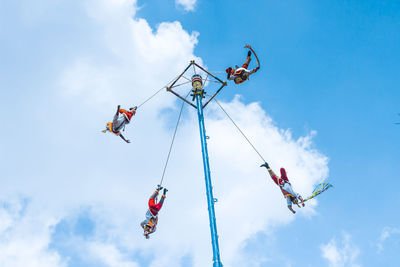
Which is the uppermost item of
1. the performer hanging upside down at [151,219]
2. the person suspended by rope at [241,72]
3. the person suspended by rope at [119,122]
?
the person suspended by rope at [241,72]

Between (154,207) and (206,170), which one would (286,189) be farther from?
(154,207)

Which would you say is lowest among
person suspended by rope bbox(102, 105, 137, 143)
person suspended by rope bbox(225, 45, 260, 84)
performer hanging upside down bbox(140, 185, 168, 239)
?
performer hanging upside down bbox(140, 185, 168, 239)

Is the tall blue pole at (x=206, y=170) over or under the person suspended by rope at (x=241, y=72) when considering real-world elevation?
under

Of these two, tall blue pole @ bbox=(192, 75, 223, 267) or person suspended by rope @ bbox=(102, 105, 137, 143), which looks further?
person suspended by rope @ bbox=(102, 105, 137, 143)

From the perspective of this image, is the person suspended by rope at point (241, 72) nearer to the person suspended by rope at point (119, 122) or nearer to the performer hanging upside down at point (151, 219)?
the person suspended by rope at point (119, 122)

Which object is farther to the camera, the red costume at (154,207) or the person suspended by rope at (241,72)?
the person suspended by rope at (241,72)

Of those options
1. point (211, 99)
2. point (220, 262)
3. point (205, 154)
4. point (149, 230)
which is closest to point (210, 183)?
point (205, 154)

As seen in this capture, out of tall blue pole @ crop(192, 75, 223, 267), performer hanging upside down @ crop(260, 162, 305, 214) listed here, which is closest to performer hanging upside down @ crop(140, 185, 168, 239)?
tall blue pole @ crop(192, 75, 223, 267)

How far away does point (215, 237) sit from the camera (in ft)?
32.5

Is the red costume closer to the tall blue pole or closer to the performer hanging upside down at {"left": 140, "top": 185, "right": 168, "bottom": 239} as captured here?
the performer hanging upside down at {"left": 140, "top": 185, "right": 168, "bottom": 239}

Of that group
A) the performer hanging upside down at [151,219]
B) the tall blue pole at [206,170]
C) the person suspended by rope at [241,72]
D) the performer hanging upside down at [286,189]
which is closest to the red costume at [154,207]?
the performer hanging upside down at [151,219]

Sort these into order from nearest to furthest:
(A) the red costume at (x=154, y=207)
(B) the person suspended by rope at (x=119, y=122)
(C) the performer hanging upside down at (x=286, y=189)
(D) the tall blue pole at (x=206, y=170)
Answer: (D) the tall blue pole at (x=206, y=170) → (C) the performer hanging upside down at (x=286, y=189) → (A) the red costume at (x=154, y=207) → (B) the person suspended by rope at (x=119, y=122)

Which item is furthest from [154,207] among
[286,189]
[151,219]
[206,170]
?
[286,189]

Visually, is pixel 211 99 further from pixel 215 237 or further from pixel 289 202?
pixel 215 237
